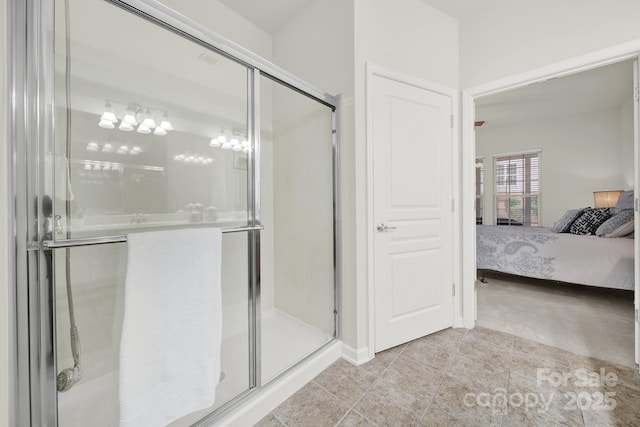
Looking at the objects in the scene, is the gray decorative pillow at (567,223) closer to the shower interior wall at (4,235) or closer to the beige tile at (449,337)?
the beige tile at (449,337)

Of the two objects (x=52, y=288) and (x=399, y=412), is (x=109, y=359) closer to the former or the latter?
(x=52, y=288)

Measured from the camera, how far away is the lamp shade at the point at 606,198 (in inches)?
160

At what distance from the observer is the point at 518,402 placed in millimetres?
1421

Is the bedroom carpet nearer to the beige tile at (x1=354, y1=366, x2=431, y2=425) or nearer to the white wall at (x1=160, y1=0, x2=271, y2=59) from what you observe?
the beige tile at (x1=354, y1=366, x2=431, y2=425)

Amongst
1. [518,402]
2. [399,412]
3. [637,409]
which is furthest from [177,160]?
[637,409]

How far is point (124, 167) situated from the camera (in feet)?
4.97

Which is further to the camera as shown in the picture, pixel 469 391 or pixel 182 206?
pixel 182 206

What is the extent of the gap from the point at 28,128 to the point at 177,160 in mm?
919

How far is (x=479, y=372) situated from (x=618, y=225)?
269 centimetres

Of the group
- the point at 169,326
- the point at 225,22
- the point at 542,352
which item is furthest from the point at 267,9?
the point at 542,352

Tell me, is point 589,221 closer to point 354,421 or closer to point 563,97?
point 563,97

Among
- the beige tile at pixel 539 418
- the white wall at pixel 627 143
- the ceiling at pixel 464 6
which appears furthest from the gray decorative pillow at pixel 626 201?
the beige tile at pixel 539 418

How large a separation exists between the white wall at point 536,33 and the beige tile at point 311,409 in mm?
2605

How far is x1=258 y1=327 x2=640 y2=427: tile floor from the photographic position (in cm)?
132
